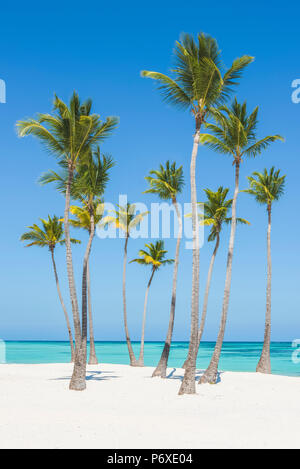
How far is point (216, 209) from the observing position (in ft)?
73.6

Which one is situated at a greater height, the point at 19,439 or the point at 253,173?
the point at 253,173

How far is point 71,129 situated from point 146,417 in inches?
384

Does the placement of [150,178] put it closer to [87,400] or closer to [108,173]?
[108,173]

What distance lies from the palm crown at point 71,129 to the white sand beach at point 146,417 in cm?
799

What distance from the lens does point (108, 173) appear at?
1730 centimetres

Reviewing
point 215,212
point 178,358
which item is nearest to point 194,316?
point 215,212

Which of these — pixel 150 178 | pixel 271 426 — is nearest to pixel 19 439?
pixel 271 426

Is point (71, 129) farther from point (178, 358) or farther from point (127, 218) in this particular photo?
point (178, 358)

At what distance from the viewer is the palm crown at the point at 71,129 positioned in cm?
1470

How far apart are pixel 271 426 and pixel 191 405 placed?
3187mm

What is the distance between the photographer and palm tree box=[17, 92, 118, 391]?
1442cm
